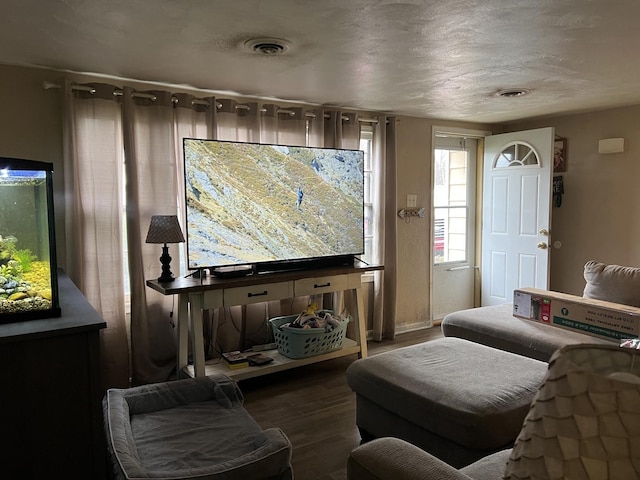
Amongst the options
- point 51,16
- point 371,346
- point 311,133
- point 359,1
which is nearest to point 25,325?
point 51,16

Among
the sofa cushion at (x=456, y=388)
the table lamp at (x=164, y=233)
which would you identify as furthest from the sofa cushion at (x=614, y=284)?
the table lamp at (x=164, y=233)

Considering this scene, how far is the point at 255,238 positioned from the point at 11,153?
1.64 m

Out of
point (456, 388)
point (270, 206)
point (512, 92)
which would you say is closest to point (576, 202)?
point (512, 92)

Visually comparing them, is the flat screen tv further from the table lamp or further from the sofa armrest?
the sofa armrest

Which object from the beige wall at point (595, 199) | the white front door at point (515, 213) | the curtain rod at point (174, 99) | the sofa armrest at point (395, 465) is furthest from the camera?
the white front door at point (515, 213)

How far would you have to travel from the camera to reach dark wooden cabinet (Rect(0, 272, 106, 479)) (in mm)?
1516

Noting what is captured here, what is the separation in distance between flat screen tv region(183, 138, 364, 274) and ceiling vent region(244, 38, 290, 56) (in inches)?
35.9

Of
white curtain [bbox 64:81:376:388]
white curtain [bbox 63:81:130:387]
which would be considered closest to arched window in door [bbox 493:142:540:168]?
white curtain [bbox 64:81:376:388]

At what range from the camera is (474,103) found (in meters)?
4.08

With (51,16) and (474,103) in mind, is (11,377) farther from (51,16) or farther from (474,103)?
(474,103)

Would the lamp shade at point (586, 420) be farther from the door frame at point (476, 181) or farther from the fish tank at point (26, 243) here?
the door frame at point (476, 181)

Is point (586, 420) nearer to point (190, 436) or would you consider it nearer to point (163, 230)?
point (190, 436)

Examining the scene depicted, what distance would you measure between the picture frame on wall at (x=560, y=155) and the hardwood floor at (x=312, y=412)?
2.82 m

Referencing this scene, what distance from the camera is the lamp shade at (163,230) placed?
303cm
